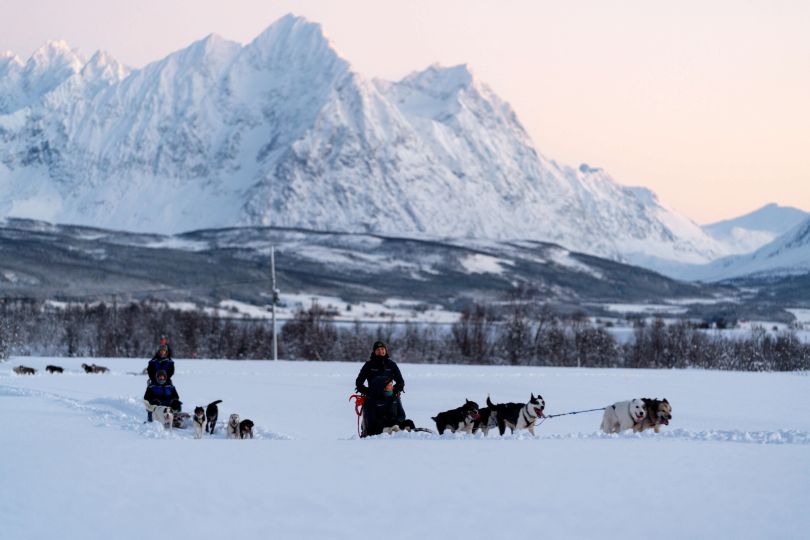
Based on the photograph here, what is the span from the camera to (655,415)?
67.4 ft

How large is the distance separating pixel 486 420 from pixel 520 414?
2.66 feet

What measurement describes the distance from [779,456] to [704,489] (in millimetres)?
2835

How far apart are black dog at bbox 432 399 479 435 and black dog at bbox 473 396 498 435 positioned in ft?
0.74

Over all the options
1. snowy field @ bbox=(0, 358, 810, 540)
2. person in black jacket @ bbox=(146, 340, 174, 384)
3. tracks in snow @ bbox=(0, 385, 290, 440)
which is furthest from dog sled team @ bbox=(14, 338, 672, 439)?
person in black jacket @ bbox=(146, 340, 174, 384)

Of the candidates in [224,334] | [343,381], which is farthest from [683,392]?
[224,334]

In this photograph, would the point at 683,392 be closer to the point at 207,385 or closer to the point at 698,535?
the point at 207,385

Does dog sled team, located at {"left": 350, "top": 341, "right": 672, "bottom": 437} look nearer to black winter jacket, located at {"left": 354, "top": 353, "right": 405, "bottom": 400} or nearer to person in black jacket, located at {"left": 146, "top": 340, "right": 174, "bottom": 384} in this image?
black winter jacket, located at {"left": 354, "top": 353, "right": 405, "bottom": 400}

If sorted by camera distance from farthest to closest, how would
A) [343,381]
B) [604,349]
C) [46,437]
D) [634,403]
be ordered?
1. [604,349]
2. [343,381]
3. [634,403]
4. [46,437]

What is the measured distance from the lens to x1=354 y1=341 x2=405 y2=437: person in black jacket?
19.7 metres

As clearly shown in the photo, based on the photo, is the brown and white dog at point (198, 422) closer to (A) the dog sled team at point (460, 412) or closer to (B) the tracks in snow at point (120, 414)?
(B) the tracks in snow at point (120, 414)

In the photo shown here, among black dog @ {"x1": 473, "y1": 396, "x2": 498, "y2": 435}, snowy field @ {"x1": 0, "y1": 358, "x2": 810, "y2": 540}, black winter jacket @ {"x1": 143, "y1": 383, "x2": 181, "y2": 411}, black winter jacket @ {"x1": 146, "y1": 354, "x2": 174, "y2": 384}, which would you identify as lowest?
snowy field @ {"x1": 0, "y1": 358, "x2": 810, "y2": 540}

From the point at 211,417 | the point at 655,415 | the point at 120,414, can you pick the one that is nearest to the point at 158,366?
the point at 120,414

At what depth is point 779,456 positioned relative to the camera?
1599 cm

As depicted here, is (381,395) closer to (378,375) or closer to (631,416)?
(378,375)
